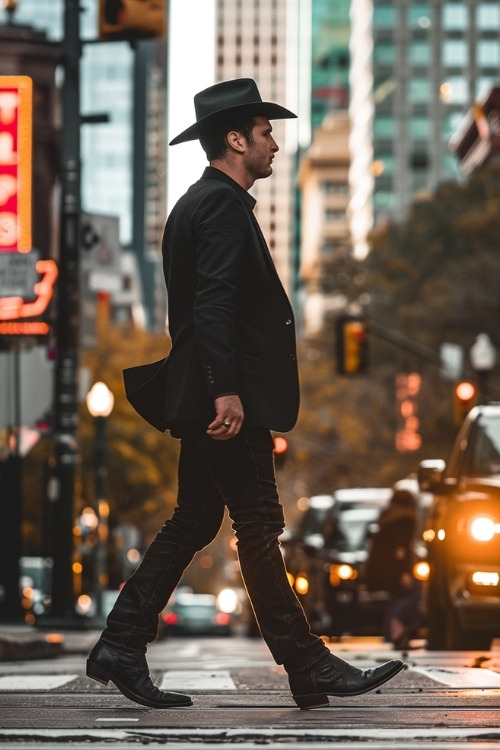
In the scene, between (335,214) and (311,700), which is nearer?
(311,700)

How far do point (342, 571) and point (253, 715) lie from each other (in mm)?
16789

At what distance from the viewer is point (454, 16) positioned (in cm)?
15125

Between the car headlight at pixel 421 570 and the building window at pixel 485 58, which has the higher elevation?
the building window at pixel 485 58

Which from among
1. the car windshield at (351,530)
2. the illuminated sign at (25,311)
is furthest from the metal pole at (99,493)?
the car windshield at (351,530)

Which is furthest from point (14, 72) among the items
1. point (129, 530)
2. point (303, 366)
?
point (129, 530)

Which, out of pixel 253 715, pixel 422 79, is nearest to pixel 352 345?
pixel 253 715

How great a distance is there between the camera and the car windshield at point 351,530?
23.0 m

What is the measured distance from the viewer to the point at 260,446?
20.8 feet

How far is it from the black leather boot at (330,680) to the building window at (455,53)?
488 ft

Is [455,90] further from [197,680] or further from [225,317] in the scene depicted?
[225,317]

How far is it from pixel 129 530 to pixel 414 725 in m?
38.7

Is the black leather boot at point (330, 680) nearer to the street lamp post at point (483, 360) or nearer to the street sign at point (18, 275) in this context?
the street sign at point (18, 275)

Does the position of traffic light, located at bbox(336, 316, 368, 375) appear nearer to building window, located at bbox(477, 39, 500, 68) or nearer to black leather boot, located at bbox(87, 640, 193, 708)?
black leather boot, located at bbox(87, 640, 193, 708)

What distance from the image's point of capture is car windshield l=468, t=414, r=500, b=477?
38.8 ft
